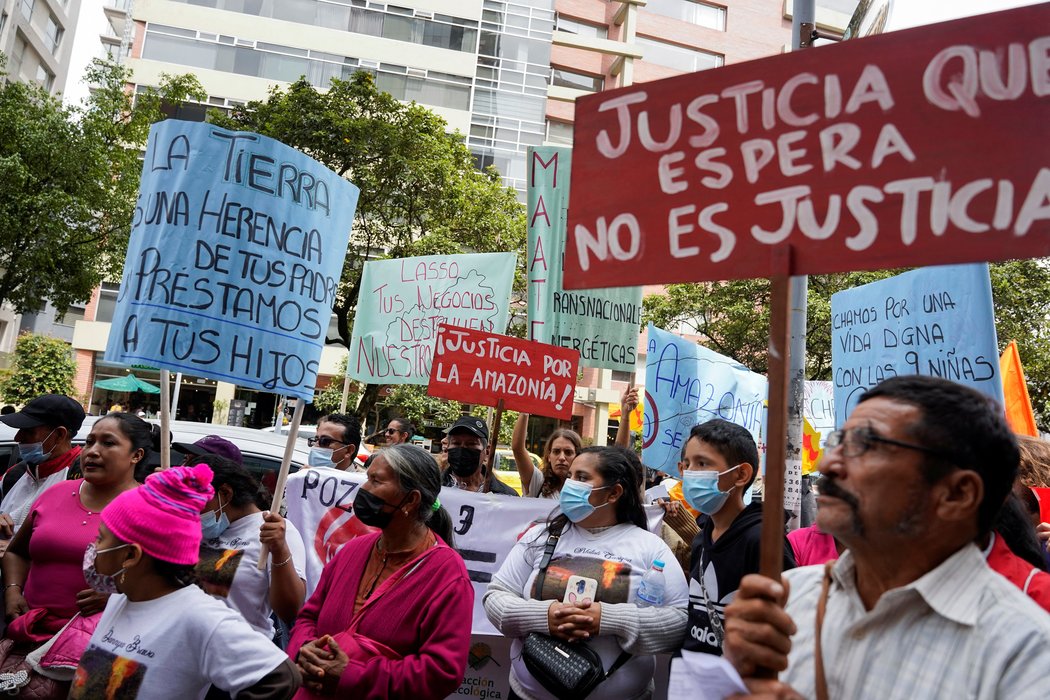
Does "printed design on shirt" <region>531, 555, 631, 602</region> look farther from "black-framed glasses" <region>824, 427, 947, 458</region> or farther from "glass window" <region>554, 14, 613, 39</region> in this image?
Answer: "glass window" <region>554, 14, 613, 39</region>

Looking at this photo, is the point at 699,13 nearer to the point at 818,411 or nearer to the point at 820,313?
the point at 820,313

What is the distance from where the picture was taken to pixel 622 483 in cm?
377

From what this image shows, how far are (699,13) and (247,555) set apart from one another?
129 ft

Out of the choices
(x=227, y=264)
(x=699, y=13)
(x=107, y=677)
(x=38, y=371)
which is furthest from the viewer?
(x=699, y=13)

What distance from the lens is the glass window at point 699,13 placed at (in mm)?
37812

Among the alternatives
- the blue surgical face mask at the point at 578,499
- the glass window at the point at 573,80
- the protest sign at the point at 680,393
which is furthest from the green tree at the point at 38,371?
the blue surgical face mask at the point at 578,499

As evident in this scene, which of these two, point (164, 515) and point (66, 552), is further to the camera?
point (66, 552)

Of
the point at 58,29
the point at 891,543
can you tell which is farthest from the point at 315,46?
the point at 891,543

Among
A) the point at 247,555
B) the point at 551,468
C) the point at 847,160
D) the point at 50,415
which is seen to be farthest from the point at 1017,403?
the point at 50,415

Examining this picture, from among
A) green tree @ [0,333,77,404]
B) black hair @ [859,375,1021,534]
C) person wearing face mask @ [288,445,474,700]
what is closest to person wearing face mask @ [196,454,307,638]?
person wearing face mask @ [288,445,474,700]

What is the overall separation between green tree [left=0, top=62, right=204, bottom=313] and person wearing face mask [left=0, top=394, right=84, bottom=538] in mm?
11924

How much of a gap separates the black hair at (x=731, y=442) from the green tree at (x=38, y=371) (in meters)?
26.6

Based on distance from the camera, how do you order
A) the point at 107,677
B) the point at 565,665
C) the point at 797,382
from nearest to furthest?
1. the point at 107,677
2. the point at 565,665
3. the point at 797,382

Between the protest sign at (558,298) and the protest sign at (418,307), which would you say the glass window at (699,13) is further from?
the protest sign at (558,298)
